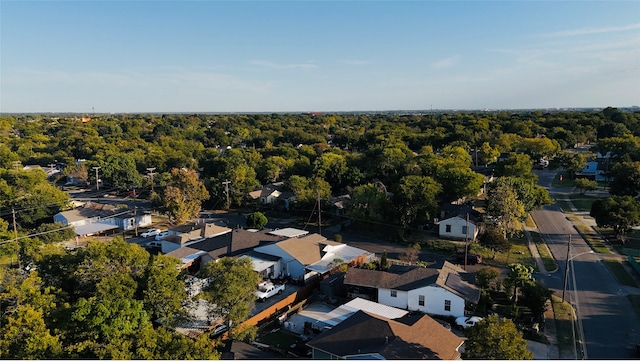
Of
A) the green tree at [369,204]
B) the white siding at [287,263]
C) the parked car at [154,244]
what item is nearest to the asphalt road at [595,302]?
the green tree at [369,204]

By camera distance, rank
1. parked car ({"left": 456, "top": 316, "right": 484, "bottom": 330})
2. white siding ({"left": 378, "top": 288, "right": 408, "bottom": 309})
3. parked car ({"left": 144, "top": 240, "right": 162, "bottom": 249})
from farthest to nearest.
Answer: parked car ({"left": 144, "top": 240, "right": 162, "bottom": 249}) → white siding ({"left": 378, "top": 288, "right": 408, "bottom": 309}) → parked car ({"left": 456, "top": 316, "right": 484, "bottom": 330})

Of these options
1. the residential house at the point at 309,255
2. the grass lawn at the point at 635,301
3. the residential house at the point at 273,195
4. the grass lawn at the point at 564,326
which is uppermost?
the residential house at the point at 273,195

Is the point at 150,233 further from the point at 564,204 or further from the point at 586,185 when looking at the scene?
the point at 586,185

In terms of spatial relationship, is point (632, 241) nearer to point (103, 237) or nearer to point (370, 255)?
point (370, 255)

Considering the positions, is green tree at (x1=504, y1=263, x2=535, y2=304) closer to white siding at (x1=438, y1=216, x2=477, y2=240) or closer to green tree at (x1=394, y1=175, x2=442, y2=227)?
white siding at (x1=438, y1=216, x2=477, y2=240)

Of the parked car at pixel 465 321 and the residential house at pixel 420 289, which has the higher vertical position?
the residential house at pixel 420 289

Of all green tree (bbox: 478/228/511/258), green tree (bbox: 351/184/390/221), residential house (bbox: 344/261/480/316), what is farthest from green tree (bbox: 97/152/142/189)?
green tree (bbox: 478/228/511/258)

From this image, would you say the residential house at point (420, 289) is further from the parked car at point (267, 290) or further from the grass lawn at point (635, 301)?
the grass lawn at point (635, 301)
